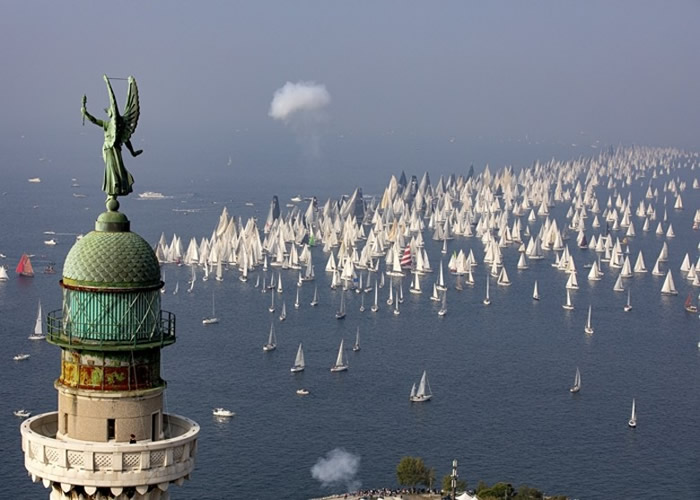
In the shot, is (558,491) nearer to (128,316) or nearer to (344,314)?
(344,314)

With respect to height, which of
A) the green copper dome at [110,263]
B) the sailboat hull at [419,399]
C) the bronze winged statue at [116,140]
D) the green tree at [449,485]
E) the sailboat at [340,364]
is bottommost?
the green tree at [449,485]

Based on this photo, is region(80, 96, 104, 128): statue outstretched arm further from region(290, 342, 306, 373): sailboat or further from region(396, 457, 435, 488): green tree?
region(290, 342, 306, 373): sailboat

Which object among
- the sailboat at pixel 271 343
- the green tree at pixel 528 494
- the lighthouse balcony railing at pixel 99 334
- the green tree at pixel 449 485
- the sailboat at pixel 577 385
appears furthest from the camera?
the sailboat at pixel 271 343

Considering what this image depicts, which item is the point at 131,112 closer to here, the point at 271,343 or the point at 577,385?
the point at 577,385

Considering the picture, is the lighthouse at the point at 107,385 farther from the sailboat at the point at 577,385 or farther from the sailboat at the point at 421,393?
the sailboat at the point at 577,385

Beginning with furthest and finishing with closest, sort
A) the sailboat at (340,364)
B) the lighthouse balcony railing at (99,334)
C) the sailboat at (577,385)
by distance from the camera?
the sailboat at (340,364) → the sailboat at (577,385) → the lighthouse balcony railing at (99,334)

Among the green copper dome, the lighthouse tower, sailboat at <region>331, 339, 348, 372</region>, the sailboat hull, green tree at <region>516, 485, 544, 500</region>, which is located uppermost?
the green copper dome

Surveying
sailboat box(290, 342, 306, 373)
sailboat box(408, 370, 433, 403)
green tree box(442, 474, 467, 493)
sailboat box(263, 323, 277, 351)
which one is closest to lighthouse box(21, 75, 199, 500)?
green tree box(442, 474, 467, 493)

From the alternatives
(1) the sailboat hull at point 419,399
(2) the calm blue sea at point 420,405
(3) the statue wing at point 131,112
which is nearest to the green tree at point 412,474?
(2) the calm blue sea at point 420,405
